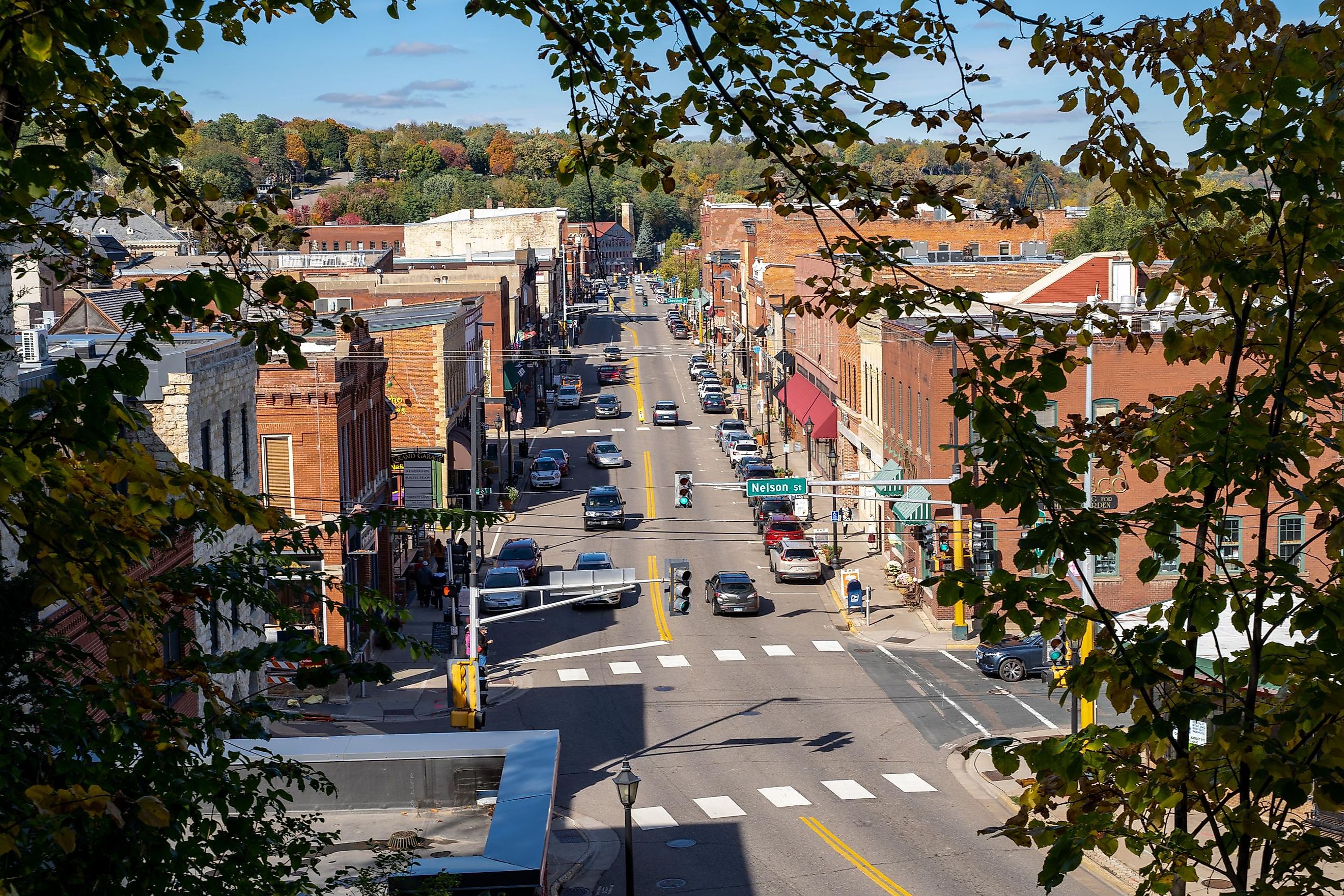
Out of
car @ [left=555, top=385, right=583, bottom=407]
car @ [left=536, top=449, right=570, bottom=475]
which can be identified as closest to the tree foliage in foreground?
car @ [left=536, top=449, right=570, bottom=475]

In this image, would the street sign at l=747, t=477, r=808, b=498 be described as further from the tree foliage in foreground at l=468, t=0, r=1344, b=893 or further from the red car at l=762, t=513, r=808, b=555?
the tree foliage in foreground at l=468, t=0, r=1344, b=893

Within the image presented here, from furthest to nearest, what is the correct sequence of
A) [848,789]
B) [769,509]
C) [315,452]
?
[769,509]
[315,452]
[848,789]

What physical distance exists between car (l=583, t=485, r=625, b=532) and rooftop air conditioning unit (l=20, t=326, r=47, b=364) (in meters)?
35.1

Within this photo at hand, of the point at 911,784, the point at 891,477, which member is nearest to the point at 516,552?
the point at 891,477

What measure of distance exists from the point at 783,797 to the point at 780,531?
26274mm

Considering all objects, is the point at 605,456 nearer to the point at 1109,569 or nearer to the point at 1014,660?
the point at 1109,569

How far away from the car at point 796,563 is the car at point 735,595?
14.5ft

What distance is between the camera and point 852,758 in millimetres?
31266

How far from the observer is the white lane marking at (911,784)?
1145 inches

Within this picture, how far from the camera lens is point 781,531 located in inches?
2142

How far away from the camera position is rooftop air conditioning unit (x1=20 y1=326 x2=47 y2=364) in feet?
78.0

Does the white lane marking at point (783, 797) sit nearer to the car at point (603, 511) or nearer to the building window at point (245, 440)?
the building window at point (245, 440)

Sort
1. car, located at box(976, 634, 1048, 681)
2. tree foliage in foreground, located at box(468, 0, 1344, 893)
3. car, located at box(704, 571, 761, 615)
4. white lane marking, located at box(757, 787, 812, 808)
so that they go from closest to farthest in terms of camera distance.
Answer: tree foliage in foreground, located at box(468, 0, 1344, 893) → white lane marking, located at box(757, 787, 812, 808) → car, located at box(976, 634, 1048, 681) → car, located at box(704, 571, 761, 615)

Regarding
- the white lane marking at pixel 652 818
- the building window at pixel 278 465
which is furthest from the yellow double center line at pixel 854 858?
the building window at pixel 278 465
